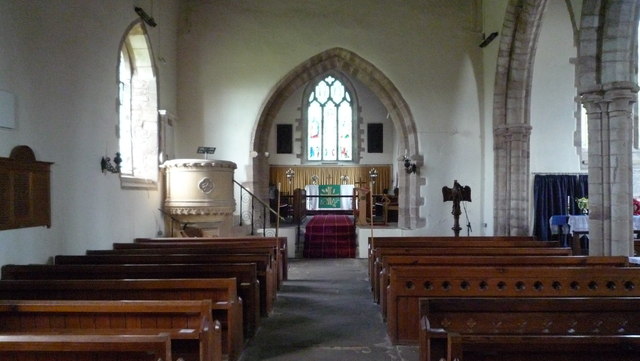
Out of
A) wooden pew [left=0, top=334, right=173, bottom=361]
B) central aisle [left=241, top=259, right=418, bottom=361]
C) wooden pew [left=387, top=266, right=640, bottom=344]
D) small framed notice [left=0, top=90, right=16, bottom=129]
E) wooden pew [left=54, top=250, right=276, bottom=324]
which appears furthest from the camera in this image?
wooden pew [left=54, top=250, right=276, bottom=324]

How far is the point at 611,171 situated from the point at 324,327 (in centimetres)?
325

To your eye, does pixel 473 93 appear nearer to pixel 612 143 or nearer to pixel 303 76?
pixel 303 76

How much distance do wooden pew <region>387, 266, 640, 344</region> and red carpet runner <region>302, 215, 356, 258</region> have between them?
601cm

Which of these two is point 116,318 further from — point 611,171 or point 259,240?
point 611,171

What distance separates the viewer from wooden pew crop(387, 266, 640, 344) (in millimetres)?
3500

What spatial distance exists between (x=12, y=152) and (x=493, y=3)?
7717 millimetres

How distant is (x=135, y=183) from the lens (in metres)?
6.86

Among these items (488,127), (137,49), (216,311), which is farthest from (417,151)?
(216,311)

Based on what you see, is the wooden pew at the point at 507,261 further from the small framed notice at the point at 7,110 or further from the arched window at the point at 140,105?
the arched window at the point at 140,105

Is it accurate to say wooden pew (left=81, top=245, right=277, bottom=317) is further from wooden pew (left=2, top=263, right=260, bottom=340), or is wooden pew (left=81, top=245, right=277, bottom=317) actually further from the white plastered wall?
wooden pew (left=2, top=263, right=260, bottom=340)

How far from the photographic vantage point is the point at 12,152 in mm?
4062

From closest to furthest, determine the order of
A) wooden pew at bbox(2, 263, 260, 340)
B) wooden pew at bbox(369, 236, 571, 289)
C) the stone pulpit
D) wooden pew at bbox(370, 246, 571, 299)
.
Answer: wooden pew at bbox(2, 263, 260, 340)
wooden pew at bbox(370, 246, 571, 299)
wooden pew at bbox(369, 236, 571, 289)
the stone pulpit

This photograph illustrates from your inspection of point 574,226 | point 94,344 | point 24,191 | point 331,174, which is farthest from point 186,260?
point 331,174

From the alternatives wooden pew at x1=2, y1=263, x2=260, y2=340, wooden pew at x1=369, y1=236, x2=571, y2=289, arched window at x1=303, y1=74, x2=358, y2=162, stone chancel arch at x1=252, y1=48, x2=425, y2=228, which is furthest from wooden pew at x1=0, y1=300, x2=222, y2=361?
arched window at x1=303, y1=74, x2=358, y2=162
